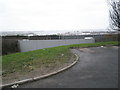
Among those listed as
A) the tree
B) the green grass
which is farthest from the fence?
the green grass

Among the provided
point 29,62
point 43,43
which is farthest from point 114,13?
point 29,62

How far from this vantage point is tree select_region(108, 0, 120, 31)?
53.3ft

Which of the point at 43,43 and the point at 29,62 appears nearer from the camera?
the point at 29,62

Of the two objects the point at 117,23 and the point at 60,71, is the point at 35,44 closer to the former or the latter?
the point at 117,23

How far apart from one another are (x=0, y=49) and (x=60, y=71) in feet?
51.4

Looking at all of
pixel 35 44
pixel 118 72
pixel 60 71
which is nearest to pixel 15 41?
pixel 35 44

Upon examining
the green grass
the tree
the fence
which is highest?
the tree

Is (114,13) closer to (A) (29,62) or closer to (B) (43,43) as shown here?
(B) (43,43)

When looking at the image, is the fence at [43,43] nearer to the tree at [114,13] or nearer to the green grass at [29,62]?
the tree at [114,13]

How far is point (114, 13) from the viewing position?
16.7 metres

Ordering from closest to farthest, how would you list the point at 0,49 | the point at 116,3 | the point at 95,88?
the point at 95,88
the point at 116,3
the point at 0,49

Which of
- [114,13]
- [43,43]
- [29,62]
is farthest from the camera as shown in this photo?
[43,43]

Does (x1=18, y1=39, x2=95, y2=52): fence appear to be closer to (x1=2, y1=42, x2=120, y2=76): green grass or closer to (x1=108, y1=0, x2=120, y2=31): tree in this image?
(x1=108, y1=0, x2=120, y2=31): tree

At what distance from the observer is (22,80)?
4125 millimetres
